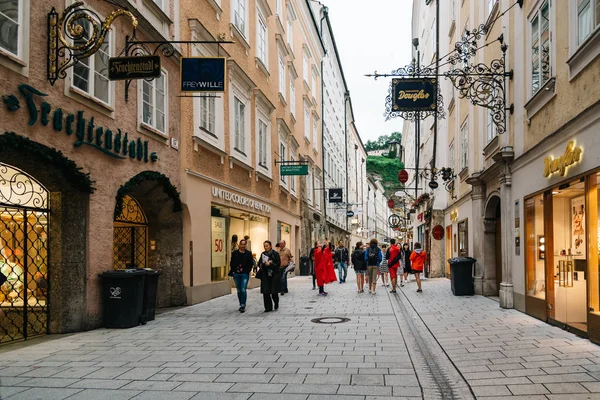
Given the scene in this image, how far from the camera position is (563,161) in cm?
938

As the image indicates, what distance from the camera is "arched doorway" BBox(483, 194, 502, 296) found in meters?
16.3

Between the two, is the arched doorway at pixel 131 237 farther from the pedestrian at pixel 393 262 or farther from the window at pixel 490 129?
Answer: the window at pixel 490 129

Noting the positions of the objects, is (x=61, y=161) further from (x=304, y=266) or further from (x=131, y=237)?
(x=304, y=266)

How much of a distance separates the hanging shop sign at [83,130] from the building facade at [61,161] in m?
0.02

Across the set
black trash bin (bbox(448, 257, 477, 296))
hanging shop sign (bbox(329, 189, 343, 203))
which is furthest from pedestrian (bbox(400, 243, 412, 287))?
hanging shop sign (bbox(329, 189, 343, 203))

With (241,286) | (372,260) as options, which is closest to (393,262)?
(372,260)

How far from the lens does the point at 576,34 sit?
9.04 m

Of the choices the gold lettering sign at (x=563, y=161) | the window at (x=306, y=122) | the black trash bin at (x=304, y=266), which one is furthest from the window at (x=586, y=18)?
the window at (x=306, y=122)

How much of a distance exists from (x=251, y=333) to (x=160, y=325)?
7.01 ft

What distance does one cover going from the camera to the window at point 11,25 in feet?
26.9

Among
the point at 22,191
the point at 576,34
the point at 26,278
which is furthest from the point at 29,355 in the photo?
the point at 576,34

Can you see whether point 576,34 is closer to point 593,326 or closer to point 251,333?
point 593,326

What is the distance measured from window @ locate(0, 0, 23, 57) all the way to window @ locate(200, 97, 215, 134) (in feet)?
24.2

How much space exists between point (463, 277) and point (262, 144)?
10422 mm
